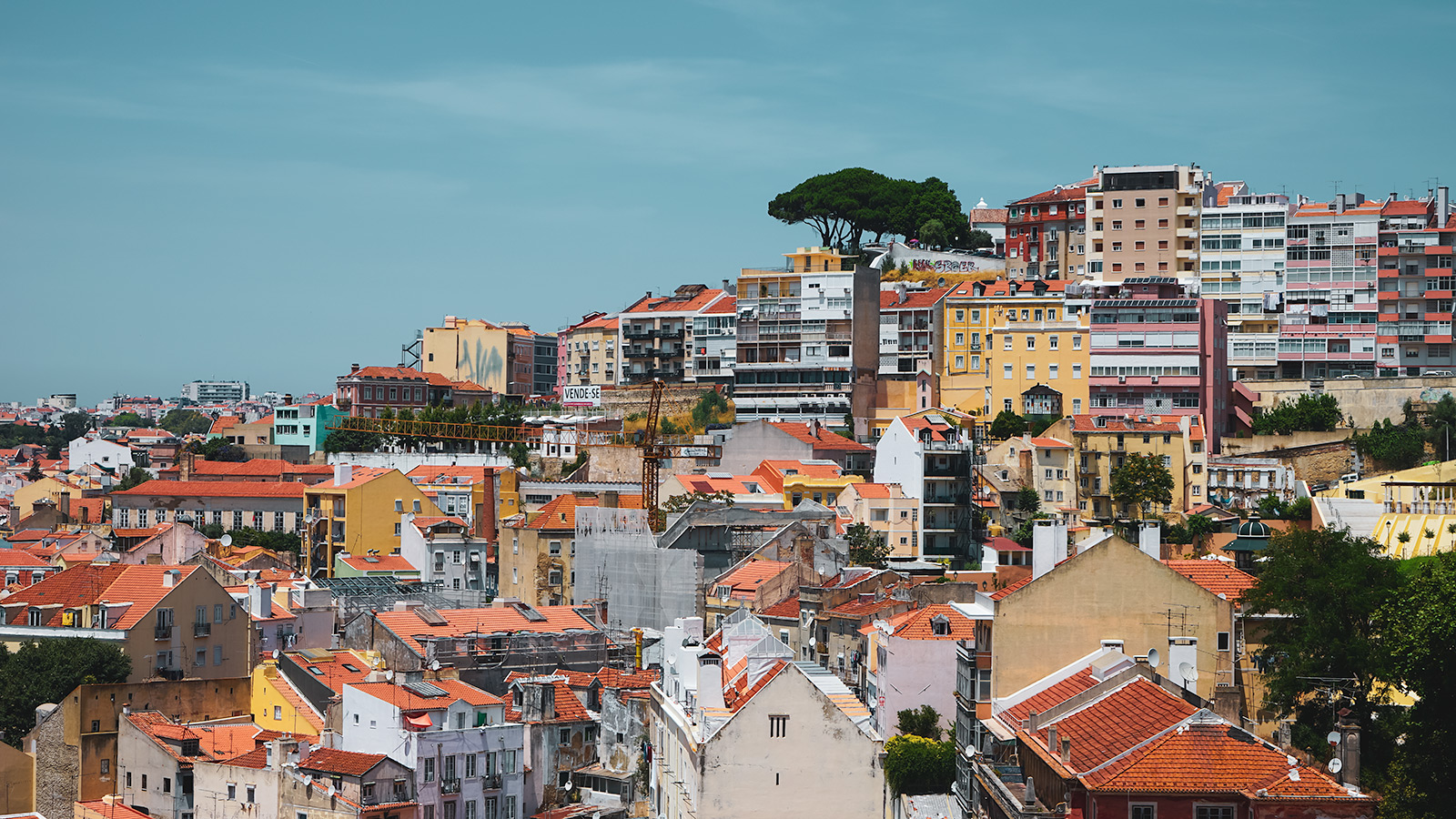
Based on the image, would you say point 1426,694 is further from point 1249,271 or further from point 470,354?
point 470,354

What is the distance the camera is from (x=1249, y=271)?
103m

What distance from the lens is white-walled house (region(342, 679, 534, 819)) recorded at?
49938 millimetres

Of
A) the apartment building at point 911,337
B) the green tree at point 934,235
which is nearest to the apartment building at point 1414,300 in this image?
the apartment building at point 911,337

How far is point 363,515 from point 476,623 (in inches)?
1304

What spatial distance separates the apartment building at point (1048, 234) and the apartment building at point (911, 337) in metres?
13.5

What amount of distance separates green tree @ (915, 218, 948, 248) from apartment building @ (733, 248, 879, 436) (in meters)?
17.9

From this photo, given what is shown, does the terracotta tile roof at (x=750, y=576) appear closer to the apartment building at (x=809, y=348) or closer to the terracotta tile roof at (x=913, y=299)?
the apartment building at (x=809, y=348)

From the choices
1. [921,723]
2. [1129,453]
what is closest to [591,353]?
[1129,453]

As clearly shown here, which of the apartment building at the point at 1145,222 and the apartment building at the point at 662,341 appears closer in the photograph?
the apartment building at the point at 1145,222

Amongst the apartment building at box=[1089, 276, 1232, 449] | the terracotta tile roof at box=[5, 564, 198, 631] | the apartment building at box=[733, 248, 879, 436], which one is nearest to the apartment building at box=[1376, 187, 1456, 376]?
the apartment building at box=[1089, 276, 1232, 449]

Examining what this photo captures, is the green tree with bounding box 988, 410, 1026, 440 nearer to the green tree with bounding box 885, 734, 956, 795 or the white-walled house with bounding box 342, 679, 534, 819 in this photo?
the white-walled house with bounding box 342, 679, 534, 819

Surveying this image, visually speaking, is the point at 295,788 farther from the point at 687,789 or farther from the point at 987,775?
the point at 987,775

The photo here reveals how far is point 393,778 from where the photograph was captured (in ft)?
162

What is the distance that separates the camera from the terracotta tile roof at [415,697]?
50250 millimetres
